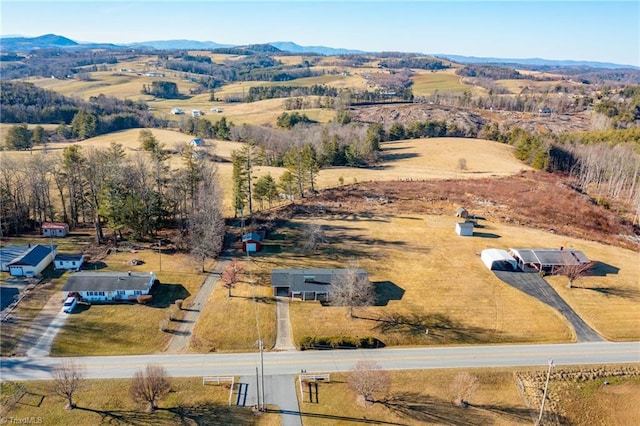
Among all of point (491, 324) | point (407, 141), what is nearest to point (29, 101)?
point (407, 141)

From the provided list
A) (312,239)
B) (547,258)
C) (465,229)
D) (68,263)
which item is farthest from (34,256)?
(547,258)

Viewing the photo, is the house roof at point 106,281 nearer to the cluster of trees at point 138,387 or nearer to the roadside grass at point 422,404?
the cluster of trees at point 138,387

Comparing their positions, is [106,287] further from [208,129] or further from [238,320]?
[208,129]

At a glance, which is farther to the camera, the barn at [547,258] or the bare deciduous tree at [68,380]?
the barn at [547,258]

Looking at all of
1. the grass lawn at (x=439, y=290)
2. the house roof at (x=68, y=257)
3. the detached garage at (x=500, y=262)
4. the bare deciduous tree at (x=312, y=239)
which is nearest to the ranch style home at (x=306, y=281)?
the grass lawn at (x=439, y=290)

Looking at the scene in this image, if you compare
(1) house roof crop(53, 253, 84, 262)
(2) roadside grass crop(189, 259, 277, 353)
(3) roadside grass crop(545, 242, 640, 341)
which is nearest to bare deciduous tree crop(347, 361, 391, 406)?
(2) roadside grass crop(189, 259, 277, 353)

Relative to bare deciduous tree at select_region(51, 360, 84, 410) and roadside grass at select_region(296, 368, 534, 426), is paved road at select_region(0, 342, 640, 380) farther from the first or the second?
roadside grass at select_region(296, 368, 534, 426)
